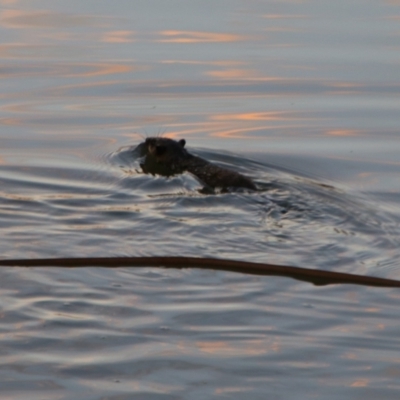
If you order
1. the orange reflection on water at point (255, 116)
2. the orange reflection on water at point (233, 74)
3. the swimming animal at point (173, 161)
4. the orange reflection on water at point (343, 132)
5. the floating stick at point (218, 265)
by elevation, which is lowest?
the floating stick at point (218, 265)

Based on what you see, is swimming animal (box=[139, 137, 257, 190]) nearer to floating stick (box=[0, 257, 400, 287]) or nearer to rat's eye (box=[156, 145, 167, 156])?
rat's eye (box=[156, 145, 167, 156])

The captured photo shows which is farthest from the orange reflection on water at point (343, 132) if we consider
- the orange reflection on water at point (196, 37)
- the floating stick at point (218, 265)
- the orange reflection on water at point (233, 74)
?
the floating stick at point (218, 265)

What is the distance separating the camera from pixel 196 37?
15.8 meters

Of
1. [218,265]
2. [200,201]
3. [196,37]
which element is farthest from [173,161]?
[196,37]

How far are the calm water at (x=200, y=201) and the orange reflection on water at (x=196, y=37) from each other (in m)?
0.05

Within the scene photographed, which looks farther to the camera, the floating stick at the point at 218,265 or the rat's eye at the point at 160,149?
the rat's eye at the point at 160,149

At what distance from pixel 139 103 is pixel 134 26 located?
13.5 feet

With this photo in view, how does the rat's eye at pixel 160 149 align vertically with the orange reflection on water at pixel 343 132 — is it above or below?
below

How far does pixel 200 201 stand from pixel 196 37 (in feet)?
24.7

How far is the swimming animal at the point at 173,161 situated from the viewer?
984 cm

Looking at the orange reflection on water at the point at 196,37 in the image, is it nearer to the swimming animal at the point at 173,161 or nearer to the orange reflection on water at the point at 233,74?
the orange reflection on water at the point at 233,74

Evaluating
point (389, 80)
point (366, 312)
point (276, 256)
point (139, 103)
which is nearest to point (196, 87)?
point (139, 103)

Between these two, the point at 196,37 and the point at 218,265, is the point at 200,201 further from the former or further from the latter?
the point at 196,37

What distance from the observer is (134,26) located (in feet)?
54.4
